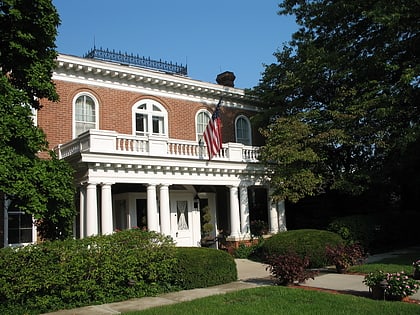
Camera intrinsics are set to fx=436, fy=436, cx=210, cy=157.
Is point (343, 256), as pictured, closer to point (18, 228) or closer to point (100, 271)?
point (100, 271)

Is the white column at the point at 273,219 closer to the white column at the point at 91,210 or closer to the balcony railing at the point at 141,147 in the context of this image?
the balcony railing at the point at 141,147

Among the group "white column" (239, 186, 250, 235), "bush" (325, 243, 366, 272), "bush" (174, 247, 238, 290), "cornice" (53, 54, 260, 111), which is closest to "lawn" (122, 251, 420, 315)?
"bush" (174, 247, 238, 290)

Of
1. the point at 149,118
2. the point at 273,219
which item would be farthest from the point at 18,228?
the point at 273,219

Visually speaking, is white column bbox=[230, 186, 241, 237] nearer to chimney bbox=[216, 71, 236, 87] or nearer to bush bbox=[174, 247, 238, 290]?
bush bbox=[174, 247, 238, 290]

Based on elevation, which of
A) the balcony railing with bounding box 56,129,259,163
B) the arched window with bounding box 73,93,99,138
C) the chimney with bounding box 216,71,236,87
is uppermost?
the chimney with bounding box 216,71,236,87

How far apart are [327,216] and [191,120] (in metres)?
8.82

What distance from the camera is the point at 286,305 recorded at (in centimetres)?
880

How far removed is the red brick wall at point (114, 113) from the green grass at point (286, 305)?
11.0 meters

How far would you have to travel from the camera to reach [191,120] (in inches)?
903

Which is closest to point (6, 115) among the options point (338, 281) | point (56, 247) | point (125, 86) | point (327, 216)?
point (56, 247)

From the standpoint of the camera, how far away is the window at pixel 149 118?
69.0ft

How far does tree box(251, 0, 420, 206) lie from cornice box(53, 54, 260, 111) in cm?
273

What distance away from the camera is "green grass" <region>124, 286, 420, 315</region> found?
8250mm

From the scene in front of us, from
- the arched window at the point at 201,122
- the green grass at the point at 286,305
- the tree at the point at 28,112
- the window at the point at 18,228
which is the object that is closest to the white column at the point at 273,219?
the arched window at the point at 201,122
